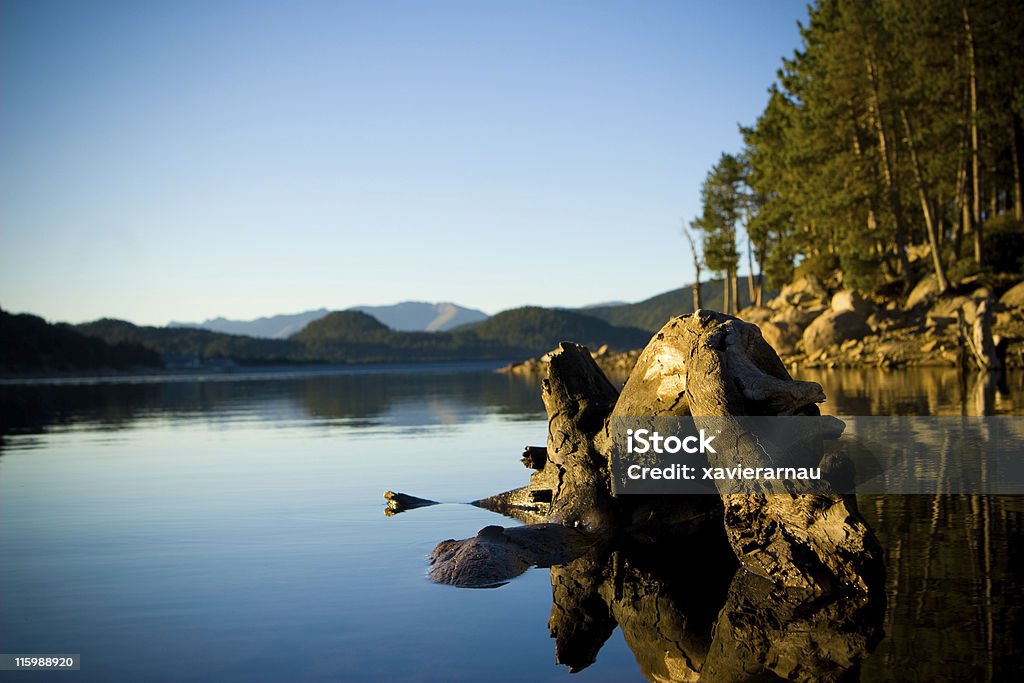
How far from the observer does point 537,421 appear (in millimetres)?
25812

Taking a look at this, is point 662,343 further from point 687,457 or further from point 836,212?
point 836,212

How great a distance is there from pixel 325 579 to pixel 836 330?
137 ft

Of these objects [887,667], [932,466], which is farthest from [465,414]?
[887,667]

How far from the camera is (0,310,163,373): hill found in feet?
407

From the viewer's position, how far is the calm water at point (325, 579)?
20.6 ft

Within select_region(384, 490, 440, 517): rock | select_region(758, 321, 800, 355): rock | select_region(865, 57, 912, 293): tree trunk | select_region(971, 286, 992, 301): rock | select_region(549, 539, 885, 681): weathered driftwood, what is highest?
select_region(865, 57, 912, 293): tree trunk

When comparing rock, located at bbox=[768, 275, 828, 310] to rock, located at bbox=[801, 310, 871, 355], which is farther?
rock, located at bbox=[768, 275, 828, 310]

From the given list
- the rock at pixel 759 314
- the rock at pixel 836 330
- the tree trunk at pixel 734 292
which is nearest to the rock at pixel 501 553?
the rock at pixel 836 330

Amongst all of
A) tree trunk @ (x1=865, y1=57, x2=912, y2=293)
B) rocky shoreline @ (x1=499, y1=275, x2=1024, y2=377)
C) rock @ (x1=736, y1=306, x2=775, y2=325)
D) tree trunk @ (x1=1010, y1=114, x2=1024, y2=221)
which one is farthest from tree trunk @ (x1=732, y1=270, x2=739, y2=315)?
tree trunk @ (x1=1010, y1=114, x2=1024, y2=221)

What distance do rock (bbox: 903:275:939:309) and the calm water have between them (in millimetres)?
26697

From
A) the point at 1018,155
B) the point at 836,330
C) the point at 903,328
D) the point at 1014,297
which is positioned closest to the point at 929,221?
the point at 903,328

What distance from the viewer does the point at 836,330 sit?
45.9 m

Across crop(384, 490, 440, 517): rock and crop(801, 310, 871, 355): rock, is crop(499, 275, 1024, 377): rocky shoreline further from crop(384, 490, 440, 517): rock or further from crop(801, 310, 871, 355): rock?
crop(384, 490, 440, 517): rock

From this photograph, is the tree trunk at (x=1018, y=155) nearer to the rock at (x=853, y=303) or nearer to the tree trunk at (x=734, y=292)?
the rock at (x=853, y=303)
